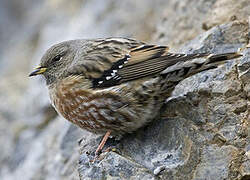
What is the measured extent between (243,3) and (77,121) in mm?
2745

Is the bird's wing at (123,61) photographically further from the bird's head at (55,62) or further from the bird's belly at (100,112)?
the bird's head at (55,62)

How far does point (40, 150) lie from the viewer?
8.08 m

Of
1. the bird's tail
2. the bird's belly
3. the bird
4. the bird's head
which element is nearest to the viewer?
the bird's tail

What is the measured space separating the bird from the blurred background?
43.7 inches

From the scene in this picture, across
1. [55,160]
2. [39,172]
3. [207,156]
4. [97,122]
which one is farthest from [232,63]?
[39,172]

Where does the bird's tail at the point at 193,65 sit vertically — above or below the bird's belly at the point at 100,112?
above

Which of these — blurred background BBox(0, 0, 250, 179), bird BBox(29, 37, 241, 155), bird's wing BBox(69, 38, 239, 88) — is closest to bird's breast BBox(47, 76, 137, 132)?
bird BBox(29, 37, 241, 155)

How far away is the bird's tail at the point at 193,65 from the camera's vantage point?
4.95 metres

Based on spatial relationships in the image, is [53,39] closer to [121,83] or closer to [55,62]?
[55,62]

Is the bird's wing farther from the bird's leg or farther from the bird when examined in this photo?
the bird's leg

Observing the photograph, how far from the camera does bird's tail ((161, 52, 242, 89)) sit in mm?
4945

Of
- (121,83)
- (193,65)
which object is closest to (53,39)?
(121,83)

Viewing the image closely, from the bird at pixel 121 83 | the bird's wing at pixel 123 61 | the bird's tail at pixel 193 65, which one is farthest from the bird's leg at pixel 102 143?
the bird's tail at pixel 193 65

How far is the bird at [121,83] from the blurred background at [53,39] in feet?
3.64
